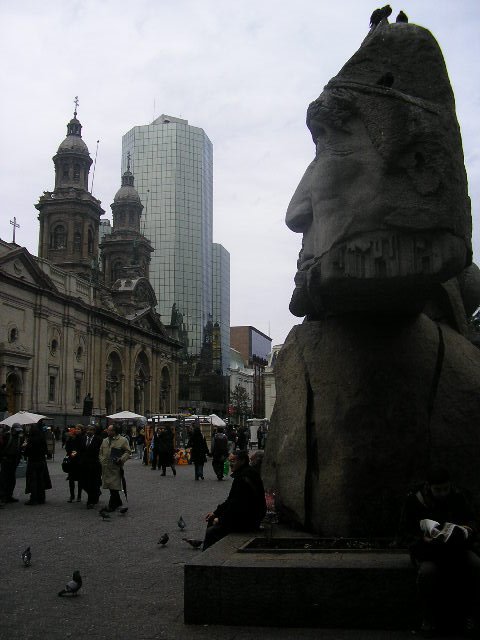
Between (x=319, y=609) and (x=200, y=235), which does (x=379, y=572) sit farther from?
(x=200, y=235)

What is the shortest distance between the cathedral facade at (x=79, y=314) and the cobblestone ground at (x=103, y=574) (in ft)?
105

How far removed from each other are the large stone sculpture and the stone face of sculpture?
11 mm

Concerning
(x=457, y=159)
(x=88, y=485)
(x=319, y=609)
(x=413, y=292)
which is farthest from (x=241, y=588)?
(x=88, y=485)

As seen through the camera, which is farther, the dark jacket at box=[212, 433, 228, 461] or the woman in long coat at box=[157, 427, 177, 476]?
the woman in long coat at box=[157, 427, 177, 476]

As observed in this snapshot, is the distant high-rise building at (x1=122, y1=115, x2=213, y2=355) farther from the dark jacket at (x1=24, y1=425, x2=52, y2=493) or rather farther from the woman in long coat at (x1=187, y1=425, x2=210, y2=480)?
the dark jacket at (x1=24, y1=425, x2=52, y2=493)

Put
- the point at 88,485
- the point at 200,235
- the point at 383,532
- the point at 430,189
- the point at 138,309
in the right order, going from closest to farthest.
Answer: the point at 430,189
the point at 383,532
the point at 88,485
the point at 138,309
the point at 200,235

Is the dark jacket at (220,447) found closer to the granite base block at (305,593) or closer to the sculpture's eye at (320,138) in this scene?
the sculpture's eye at (320,138)

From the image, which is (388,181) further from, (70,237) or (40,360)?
(70,237)

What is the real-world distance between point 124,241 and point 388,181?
72.9 metres

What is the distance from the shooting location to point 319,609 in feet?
15.0

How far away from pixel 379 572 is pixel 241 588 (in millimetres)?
930

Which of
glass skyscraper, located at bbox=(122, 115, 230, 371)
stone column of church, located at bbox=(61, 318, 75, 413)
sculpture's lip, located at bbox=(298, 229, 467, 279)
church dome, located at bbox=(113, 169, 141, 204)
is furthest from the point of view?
glass skyscraper, located at bbox=(122, 115, 230, 371)

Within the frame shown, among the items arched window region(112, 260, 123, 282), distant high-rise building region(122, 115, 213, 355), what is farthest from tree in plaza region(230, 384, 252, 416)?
arched window region(112, 260, 123, 282)

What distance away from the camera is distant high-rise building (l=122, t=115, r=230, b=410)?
4028 inches
